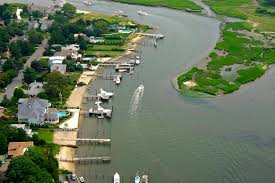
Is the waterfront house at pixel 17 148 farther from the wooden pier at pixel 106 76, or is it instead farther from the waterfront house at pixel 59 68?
the wooden pier at pixel 106 76

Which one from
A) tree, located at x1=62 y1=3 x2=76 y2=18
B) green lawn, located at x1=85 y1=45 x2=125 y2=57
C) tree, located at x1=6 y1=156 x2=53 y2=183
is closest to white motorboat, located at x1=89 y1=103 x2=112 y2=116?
tree, located at x1=6 y1=156 x2=53 y2=183

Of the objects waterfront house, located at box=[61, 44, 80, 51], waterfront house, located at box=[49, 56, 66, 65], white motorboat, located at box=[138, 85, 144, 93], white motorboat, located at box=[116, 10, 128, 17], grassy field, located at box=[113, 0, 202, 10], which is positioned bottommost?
white motorboat, located at box=[138, 85, 144, 93]

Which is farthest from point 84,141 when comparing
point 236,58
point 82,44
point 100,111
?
point 236,58

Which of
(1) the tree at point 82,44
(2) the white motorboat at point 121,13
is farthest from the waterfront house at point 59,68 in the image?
(2) the white motorboat at point 121,13

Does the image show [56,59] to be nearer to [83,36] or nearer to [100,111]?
[83,36]

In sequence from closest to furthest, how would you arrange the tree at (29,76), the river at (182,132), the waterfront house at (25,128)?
1. the river at (182,132)
2. the waterfront house at (25,128)
3. the tree at (29,76)

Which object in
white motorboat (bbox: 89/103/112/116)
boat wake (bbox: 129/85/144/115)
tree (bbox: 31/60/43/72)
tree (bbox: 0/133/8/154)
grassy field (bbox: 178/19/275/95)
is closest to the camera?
tree (bbox: 0/133/8/154)

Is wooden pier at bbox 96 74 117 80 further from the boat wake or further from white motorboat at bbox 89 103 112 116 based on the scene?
white motorboat at bbox 89 103 112 116
